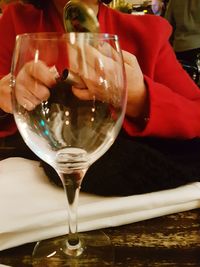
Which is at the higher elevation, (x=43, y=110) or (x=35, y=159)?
(x=43, y=110)

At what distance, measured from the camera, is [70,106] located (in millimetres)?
323

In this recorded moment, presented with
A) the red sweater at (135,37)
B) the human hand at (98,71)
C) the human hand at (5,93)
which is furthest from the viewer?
the red sweater at (135,37)

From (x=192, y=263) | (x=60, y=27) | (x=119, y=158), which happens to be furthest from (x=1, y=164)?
(x=60, y=27)

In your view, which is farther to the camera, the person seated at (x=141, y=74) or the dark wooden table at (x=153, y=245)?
the person seated at (x=141, y=74)

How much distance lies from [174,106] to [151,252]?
303 mm

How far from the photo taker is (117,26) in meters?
0.77

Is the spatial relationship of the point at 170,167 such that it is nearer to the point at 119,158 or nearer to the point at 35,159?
the point at 119,158

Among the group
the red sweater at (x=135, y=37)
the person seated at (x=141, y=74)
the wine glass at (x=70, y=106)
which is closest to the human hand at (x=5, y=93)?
the person seated at (x=141, y=74)

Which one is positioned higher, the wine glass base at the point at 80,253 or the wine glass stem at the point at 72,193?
the wine glass stem at the point at 72,193

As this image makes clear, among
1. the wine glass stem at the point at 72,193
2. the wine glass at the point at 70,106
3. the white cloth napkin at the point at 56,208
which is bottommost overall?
the white cloth napkin at the point at 56,208

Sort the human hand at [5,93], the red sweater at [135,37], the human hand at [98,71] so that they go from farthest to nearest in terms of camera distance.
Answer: the red sweater at [135,37] → the human hand at [5,93] → the human hand at [98,71]

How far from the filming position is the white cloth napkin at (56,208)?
1.09 feet

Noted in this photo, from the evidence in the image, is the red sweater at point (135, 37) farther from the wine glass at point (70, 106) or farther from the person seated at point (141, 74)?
the wine glass at point (70, 106)

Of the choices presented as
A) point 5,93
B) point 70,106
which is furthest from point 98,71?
point 5,93
